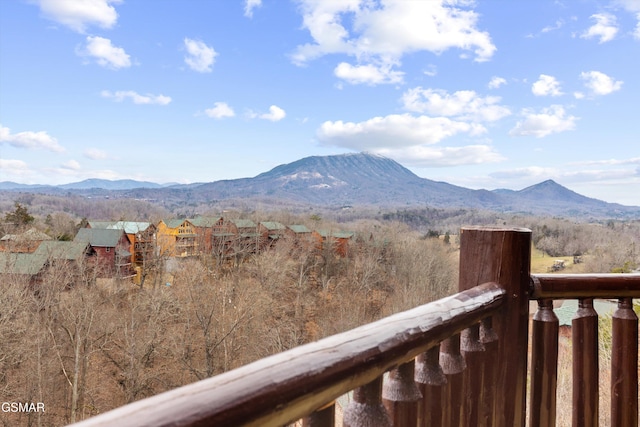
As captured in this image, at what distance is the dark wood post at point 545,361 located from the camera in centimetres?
120

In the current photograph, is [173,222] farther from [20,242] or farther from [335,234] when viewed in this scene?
[335,234]

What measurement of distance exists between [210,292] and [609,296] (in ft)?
52.5

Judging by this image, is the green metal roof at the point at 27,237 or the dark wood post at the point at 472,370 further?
the green metal roof at the point at 27,237

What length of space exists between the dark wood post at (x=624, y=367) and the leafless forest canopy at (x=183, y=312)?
9.97 ft

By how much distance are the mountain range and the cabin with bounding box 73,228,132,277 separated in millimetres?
69390

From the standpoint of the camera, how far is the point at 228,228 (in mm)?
25234

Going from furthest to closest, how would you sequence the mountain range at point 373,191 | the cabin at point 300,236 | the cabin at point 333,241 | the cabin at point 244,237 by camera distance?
the mountain range at point 373,191, the cabin at point 333,241, the cabin at point 300,236, the cabin at point 244,237

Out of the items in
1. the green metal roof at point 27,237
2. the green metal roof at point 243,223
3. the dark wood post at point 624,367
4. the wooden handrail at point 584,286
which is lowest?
the green metal roof at point 27,237

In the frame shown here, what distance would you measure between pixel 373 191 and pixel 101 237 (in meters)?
104

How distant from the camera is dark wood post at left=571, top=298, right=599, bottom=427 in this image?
50.9 inches

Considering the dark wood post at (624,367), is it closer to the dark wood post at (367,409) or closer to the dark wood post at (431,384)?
the dark wood post at (431,384)

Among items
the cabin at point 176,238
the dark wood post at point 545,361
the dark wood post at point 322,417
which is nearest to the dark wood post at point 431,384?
the dark wood post at point 322,417

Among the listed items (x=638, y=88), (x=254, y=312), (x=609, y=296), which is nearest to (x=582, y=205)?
(x=638, y=88)

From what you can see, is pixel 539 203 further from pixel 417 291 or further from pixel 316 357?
pixel 316 357
